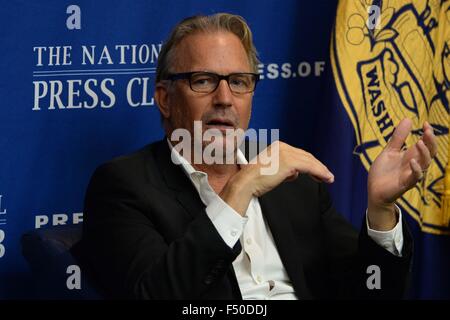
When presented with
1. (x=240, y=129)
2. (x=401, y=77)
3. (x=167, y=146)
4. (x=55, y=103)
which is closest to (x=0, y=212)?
(x=55, y=103)

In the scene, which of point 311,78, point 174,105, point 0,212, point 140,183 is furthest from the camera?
point 311,78

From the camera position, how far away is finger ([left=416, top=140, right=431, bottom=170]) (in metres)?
2.10

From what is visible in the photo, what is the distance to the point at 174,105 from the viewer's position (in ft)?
7.97

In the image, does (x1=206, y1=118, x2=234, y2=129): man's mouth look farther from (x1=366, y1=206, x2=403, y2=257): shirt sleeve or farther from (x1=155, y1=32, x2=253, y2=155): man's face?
(x1=366, y1=206, x2=403, y2=257): shirt sleeve

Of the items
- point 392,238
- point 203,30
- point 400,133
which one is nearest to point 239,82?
point 203,30

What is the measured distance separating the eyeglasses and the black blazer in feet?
0.70

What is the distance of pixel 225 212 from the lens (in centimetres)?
202

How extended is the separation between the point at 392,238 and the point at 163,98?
2.76 ft

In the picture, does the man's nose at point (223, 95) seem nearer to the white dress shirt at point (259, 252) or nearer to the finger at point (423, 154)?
the white dress shirt at point (259, 252)

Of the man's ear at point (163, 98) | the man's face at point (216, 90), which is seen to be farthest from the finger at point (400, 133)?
the man's ear at point (163, 98)

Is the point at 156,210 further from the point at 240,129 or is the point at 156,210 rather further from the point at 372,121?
the point at 372,121

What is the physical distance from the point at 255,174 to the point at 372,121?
922 millimetres

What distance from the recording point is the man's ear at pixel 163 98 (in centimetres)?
247

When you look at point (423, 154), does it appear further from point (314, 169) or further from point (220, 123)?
point (220, 123)
